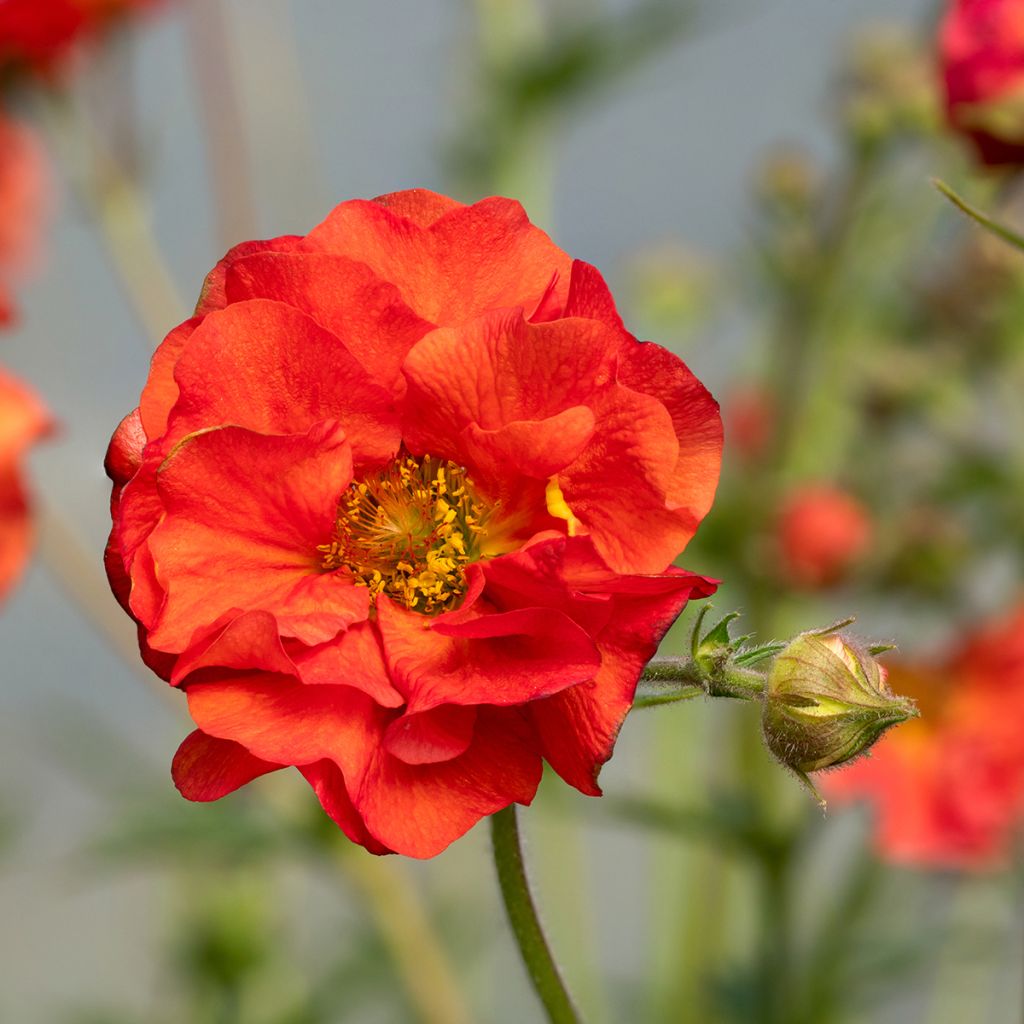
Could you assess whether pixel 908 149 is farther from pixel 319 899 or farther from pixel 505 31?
pixel 319 899

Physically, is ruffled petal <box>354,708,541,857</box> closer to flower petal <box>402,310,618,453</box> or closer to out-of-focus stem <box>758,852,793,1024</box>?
flower petal <box>402,310,618,453</box>

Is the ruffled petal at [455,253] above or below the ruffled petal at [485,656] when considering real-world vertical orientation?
above

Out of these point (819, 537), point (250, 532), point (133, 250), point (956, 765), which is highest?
point (250, 532)

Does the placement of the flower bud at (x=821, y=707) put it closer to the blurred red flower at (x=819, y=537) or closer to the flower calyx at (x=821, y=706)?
the flower calyx at (x=821, y=706)

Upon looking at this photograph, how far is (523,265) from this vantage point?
31 cm

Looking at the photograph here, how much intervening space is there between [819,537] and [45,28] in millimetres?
507

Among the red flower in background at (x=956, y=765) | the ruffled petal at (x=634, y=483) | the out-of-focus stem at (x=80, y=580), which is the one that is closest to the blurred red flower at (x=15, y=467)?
the out-of-focus stem at (x=80, y=580)

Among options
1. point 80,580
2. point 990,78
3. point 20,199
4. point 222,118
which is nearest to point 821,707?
point 990,78

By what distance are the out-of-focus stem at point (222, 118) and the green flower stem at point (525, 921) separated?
0.56 m

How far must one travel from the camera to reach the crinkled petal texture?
0.29m

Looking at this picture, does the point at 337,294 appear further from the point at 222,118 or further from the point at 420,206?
the point at 222,118

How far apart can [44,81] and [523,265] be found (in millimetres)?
640

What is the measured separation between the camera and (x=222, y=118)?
0.86 metres

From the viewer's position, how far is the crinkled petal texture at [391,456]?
0.29 meters
